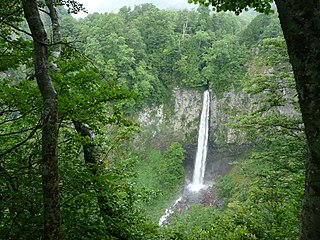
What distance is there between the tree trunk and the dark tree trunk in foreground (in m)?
1.76

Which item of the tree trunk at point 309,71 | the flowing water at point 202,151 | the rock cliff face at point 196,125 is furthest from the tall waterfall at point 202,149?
the tree trunk at point 309,71

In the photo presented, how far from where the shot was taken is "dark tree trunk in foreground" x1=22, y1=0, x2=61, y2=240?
2.21 meters

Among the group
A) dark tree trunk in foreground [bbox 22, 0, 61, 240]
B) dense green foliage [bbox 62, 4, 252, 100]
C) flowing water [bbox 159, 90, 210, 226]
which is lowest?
flowing water [bbox 159, 90, 210, 226]

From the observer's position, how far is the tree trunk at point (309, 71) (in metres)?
1.45

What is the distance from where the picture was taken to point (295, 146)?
7977 mm

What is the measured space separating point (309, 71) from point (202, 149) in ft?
88.4

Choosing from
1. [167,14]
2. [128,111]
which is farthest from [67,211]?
[167,14]

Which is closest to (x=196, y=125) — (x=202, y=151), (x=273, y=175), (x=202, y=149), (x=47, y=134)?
(x=202, y=149)

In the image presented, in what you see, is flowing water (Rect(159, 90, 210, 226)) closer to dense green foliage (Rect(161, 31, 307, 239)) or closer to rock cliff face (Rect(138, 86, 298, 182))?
rock cliff face (Rect(138, 86, 298, 182))

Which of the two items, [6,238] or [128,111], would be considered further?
[128,111]

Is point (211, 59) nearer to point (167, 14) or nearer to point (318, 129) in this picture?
point (167, 14)

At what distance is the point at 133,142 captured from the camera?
95.5ft

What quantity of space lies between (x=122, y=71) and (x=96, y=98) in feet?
85.9

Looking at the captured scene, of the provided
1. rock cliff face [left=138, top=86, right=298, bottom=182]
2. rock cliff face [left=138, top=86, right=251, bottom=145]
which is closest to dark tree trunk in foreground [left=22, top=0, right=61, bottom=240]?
rock cliff face [left=138, top=86, right=298, bottom=182]
